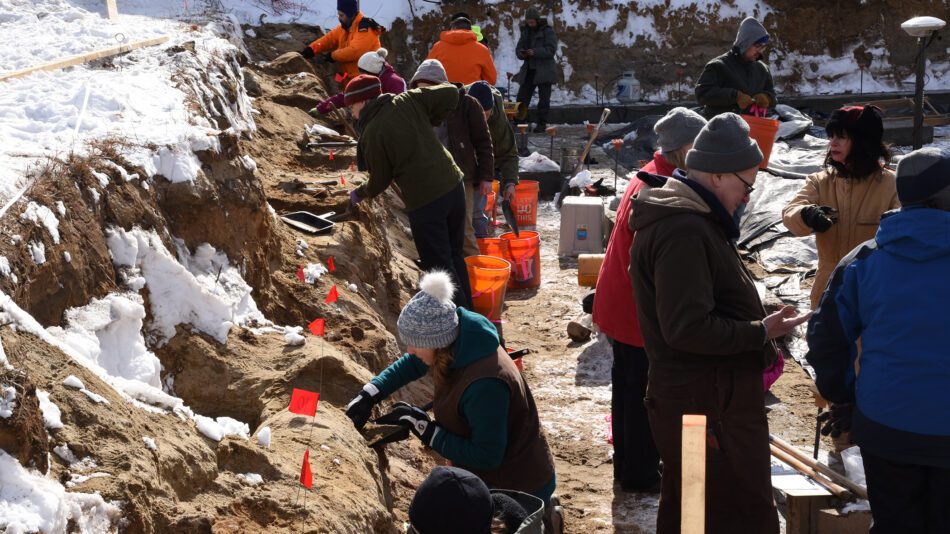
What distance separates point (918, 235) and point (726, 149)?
70cm

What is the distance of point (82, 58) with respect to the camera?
22.6ft

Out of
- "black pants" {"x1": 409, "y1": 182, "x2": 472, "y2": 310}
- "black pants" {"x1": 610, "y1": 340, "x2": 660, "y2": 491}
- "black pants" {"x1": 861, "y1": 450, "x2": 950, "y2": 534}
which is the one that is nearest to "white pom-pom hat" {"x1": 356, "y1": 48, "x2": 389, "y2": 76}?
"black pants" {"x1": 409, "y1": 182, "x2": 472, "y2": 310}

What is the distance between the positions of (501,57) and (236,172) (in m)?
13.5

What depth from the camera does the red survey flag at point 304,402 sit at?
12.0 feet

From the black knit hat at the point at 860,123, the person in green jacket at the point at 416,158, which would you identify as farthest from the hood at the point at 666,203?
the person in green jacket at the point at 416,158

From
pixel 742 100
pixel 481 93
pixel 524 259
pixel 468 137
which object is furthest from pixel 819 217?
pixel 524 259

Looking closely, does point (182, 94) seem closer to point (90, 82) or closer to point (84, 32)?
point (90, 82)

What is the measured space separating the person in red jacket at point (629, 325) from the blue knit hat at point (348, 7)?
7.39 meters

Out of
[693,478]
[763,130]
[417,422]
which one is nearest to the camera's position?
[693,478]

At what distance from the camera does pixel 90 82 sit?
6.11 m

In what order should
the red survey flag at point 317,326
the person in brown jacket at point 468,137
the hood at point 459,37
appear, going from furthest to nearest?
the hood at point 459,37 → the person in brown jacket at point 468,137 → the red survey flag at point 317,326

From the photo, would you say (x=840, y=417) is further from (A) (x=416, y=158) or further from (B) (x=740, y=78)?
(B) (x=740, y=78)

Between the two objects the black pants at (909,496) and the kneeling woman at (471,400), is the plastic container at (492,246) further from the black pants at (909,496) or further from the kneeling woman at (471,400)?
the black pants at (909,496)

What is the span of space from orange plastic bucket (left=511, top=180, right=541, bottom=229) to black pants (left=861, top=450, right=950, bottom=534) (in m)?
7.71
